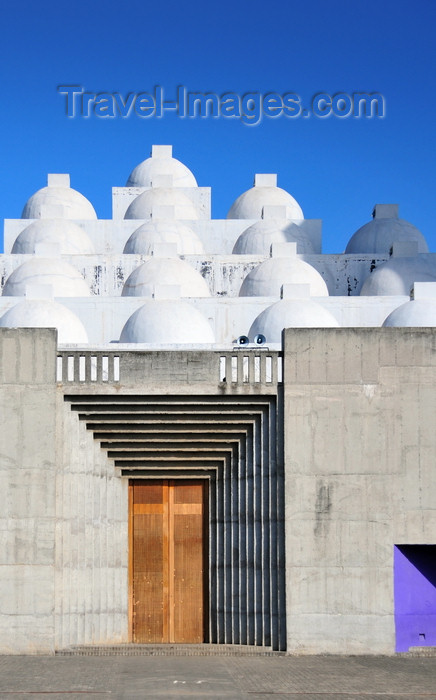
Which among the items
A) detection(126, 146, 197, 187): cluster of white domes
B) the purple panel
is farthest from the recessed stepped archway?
detection(126, 146, 197, 187): cluster of white domes

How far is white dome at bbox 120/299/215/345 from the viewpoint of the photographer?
28.7m

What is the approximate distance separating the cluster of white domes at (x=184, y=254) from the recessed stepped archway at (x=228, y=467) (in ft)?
37.9

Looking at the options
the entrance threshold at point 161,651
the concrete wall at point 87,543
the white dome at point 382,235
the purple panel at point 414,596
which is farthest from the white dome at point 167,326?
the purple panel at point 414,596

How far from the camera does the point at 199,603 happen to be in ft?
56.2

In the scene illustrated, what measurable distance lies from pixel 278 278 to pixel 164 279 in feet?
11.1

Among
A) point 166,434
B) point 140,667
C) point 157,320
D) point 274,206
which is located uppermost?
point 274,206

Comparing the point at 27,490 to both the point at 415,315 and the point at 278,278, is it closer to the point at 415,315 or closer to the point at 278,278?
the point at 415,315

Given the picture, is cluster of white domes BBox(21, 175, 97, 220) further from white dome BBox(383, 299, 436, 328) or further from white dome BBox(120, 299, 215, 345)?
white dome BBox(383, 299, 436, 328)

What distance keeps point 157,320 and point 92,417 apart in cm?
1237

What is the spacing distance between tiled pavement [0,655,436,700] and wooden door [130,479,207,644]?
4.02 feet

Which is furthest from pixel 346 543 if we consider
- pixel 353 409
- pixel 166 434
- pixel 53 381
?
pixel 53 381

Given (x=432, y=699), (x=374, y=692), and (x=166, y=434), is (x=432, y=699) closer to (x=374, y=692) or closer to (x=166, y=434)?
(x=374, y=692)

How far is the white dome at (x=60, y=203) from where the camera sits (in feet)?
138

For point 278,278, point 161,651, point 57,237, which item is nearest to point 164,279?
point 278,278
